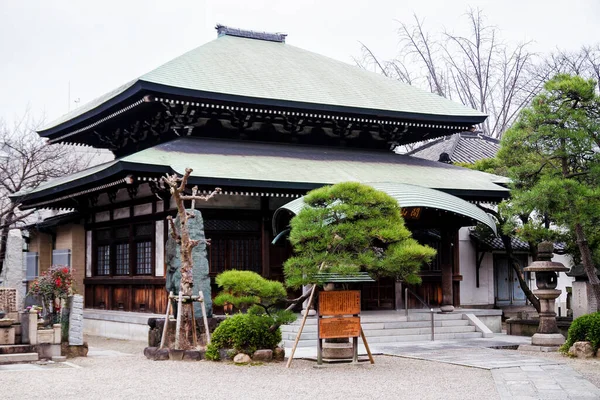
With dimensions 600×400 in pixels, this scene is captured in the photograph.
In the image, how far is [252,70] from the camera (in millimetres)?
24078

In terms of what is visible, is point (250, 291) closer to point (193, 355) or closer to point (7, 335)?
point (193, 355)

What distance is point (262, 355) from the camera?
1457cm

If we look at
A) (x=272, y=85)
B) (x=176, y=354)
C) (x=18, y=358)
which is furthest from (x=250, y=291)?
(x=272, y=85)

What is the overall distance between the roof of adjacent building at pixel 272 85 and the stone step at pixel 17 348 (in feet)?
24.6

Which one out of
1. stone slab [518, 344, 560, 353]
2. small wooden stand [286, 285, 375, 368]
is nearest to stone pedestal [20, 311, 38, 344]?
small wooden stand [286, 285, 375, 368]

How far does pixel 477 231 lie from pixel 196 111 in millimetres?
9454

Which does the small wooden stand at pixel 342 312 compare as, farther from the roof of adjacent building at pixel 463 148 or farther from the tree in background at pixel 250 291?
the roof of adjacent building at pixel 463 148

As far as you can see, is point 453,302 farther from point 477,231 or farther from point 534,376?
point 534,376

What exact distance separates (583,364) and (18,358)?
34.5 feet

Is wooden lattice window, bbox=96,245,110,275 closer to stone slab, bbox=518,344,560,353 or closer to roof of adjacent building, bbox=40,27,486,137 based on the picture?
roof of adjacent building, bbox=40,27,486,137

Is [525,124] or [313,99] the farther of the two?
[313,99]

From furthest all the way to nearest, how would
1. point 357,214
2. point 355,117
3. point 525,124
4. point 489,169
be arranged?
point 489,169, point 355,117, point 525,124, point 357,214

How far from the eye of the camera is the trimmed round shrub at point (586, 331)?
15.0 meters

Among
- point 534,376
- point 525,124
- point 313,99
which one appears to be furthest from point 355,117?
point 534,376
